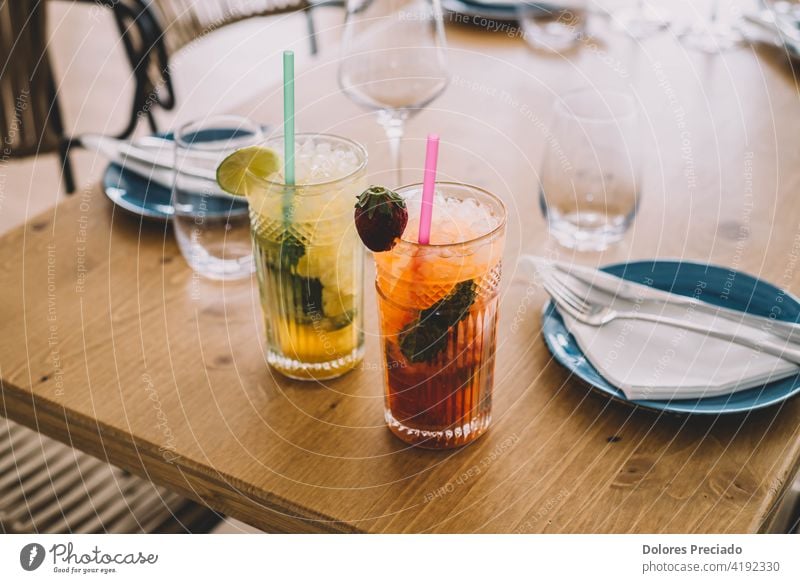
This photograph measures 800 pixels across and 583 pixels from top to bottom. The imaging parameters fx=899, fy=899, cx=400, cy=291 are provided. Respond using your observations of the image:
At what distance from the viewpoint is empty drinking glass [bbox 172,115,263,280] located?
0.65m

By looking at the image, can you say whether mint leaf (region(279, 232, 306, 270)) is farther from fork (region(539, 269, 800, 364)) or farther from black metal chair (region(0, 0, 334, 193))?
black metal chair (region(0, 0, 334, 193))

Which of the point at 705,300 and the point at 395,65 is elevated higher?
the point at 395,65

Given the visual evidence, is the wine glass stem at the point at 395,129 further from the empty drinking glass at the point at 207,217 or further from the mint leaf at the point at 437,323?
the mint leaf at the point at 437,323

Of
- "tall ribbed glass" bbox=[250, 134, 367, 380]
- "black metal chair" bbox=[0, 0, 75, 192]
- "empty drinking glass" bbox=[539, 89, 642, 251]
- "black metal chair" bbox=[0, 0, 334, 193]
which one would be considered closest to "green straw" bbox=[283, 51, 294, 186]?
"tall ribbed glass" bbox=[250, 134, 367, 380]

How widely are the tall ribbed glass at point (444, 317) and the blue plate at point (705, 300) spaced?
8 centimetres

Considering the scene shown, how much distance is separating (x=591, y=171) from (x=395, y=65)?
0.56ft

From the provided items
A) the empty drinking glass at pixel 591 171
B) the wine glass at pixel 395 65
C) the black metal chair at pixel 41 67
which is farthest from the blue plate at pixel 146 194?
the black metal chair at pixel 41 67

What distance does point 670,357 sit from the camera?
1.77 ft

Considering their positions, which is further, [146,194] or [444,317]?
[146,194]

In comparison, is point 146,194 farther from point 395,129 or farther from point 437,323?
point 437,323

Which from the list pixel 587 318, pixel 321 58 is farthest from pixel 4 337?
pixel 321 58

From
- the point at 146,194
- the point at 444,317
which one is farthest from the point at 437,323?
the point at 146,194
